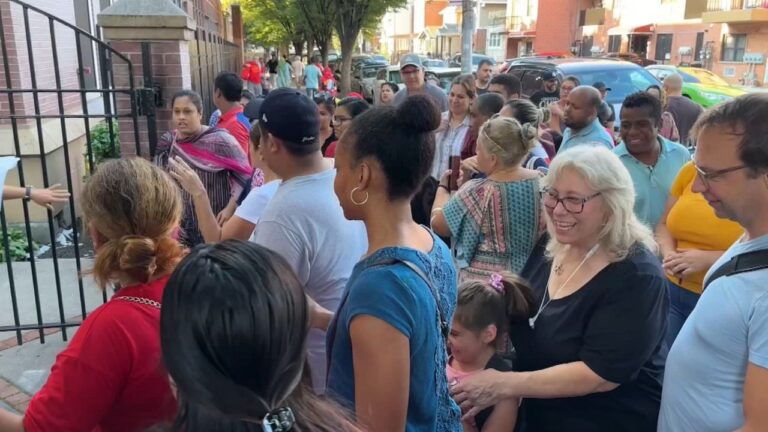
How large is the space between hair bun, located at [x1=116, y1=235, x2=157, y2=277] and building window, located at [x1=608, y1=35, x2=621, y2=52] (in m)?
38.3

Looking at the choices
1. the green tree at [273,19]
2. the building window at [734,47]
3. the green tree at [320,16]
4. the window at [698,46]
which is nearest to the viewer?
the green tree at [320,16]

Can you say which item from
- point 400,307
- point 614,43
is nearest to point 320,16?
point 614,43

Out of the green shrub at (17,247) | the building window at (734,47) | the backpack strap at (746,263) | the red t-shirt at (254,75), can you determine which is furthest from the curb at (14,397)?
the building window at (734,47)

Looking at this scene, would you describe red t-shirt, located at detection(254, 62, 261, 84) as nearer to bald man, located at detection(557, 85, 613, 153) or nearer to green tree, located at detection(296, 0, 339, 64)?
green tree, located at detection(296, 0, 339, 64)

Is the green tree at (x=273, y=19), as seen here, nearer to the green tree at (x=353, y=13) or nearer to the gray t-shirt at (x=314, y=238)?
the green tree at (x=353, y=13)

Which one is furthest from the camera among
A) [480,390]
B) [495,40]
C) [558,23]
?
[495,40]

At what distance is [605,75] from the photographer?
10.3 m

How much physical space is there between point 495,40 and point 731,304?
180ft

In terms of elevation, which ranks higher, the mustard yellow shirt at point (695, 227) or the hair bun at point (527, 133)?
the hair bun at point (527, 133)

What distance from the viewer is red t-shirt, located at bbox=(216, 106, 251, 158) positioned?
5227 millimetres

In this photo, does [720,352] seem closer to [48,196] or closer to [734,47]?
[48,196]

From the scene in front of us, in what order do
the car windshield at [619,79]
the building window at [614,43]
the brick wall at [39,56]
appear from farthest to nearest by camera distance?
the building window at [614,43], the car windshield at [619,79], the brick wall at [39,56]

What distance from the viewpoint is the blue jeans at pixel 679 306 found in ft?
9.16

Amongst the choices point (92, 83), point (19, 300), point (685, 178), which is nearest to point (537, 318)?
point (685, 178)
